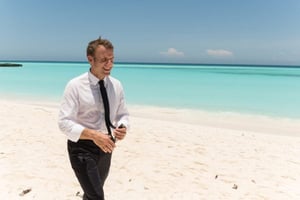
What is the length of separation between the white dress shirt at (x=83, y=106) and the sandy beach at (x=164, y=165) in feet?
7.45

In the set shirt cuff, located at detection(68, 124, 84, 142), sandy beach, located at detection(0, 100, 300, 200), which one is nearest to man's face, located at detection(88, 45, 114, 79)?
shirt cuff, located at detection(68, 124, 84, 142)

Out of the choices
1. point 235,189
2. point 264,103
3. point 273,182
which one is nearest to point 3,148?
point 235,189

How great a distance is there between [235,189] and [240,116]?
31.8 feet

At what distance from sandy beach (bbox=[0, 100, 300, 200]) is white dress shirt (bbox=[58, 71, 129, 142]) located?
2272 millimetres

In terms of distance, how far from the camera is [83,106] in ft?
7.48

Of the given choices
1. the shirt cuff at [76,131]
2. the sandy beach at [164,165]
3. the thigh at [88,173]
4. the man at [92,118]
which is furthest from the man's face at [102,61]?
the sandy beach at [164,165]

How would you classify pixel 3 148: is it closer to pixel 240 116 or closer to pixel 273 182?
pixel 273 182

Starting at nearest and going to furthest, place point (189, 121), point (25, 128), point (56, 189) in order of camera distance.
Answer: point (56, 189)
point (25, 128)
point (189, 121)

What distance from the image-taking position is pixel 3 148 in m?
6.23

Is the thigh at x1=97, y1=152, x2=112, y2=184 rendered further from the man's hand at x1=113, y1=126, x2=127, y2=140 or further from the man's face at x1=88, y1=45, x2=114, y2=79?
the man's face at x1=88, y1=45, x2=114, y2=79

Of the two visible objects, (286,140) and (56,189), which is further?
(286,140)

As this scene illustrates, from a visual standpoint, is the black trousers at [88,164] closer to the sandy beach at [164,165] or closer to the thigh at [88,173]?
the thigh at [88,173]

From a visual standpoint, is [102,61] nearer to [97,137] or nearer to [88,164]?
[97,137]

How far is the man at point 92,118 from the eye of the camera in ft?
7.28
